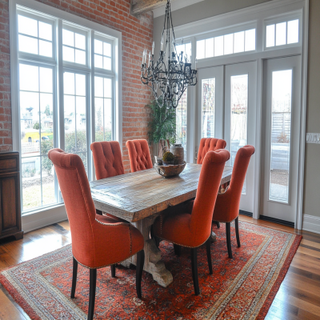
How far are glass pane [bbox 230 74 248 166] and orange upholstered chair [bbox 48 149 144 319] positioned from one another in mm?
2636

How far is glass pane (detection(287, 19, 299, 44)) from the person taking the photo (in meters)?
3.39

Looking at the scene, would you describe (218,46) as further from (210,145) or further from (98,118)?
(98,118)

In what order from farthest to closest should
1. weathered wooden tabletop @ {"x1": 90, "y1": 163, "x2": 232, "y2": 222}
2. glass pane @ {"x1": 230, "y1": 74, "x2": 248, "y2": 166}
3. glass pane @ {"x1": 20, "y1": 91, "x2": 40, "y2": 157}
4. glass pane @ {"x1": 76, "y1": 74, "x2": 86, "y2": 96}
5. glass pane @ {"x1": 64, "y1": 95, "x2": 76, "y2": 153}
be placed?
glass pane @ {"x1": 230, "y1": 74, "x2": 248, "y2": 166}
glass pane @ {"x1": 76, "y1": 74, "x2": 86, "y2": 96}
glass pane @ {"x1": 64, "y1": 95, "x2": 76, "y2": 153}
glass pane @ {"x1": 20, "y1": 91, "x2": 40, "y2": 157}
weathered wooden tabletop @ {"x1": 90, "y1": 163, "x2": 232, "y2": 222}

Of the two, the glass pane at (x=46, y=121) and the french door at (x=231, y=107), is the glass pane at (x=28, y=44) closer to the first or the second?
the glass pane at (x=46, y=121)

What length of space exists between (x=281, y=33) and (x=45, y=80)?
3.17m

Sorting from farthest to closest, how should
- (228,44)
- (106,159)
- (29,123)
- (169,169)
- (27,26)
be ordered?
1. (228,44)
2. (29,123)
3. (27,26)
4. (106,159)
5. (169,169)

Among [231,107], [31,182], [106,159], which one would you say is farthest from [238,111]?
[31,182]

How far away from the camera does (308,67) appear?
A: 3.26m

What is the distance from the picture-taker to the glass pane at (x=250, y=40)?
3.77 m

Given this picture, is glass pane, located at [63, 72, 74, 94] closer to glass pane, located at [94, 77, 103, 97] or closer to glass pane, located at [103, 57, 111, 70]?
glass pane, located at [94, 77, 103, 97]

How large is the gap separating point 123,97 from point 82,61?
0.88 m

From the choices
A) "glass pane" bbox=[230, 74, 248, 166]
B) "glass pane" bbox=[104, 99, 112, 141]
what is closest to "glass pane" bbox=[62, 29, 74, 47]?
"glass pane" bbox=[104, 99, 112, 141]

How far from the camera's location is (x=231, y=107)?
4.05 m

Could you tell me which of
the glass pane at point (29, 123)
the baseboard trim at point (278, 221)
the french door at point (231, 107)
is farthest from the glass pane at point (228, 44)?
the glass pane at point (29, 123)
